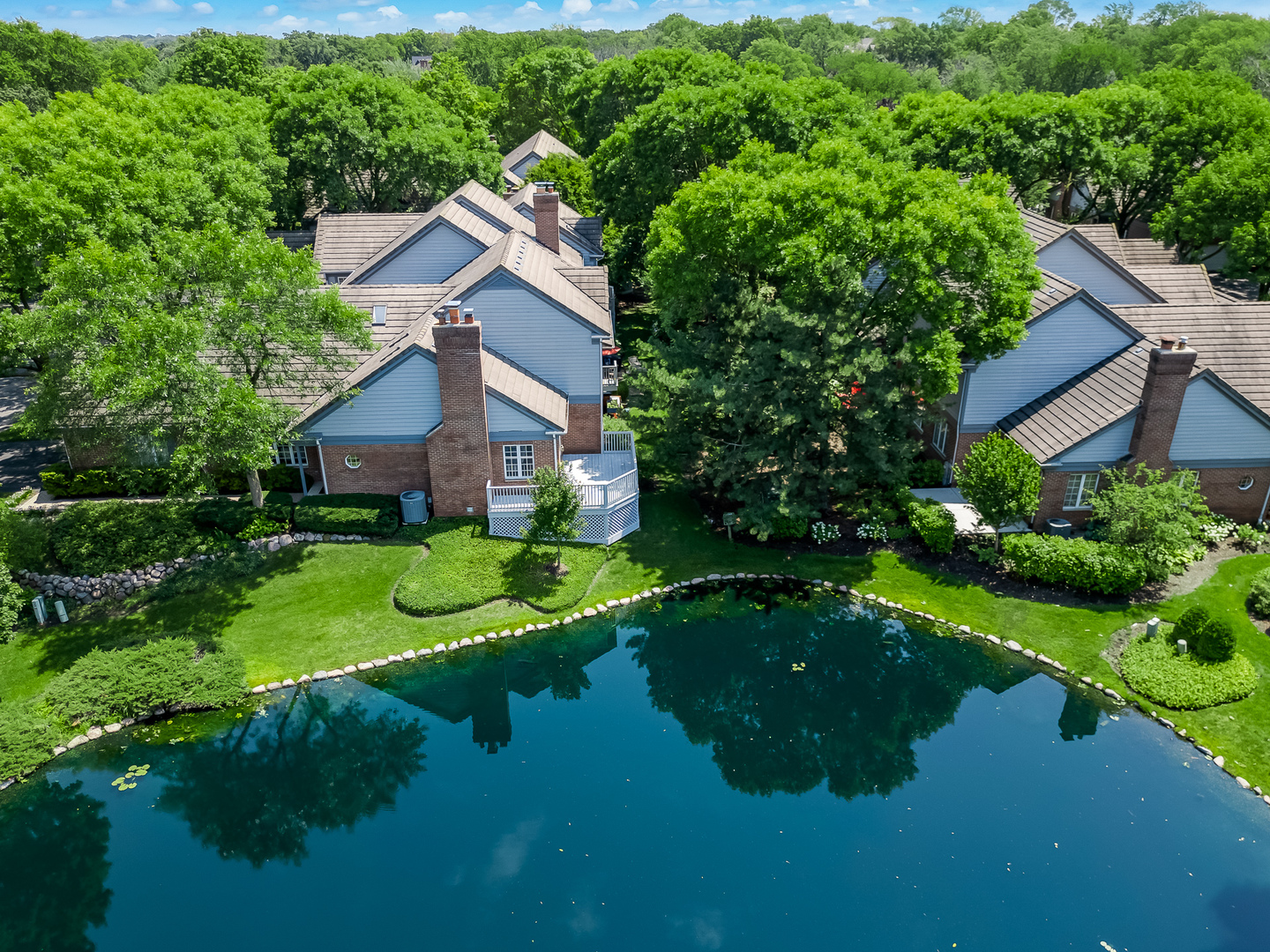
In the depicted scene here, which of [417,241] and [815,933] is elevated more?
[417,241]

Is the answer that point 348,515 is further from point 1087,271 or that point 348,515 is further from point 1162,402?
point 1087,271

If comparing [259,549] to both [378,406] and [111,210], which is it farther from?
[111,210]

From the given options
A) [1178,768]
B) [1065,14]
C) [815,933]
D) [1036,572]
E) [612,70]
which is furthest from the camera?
[1065,14]

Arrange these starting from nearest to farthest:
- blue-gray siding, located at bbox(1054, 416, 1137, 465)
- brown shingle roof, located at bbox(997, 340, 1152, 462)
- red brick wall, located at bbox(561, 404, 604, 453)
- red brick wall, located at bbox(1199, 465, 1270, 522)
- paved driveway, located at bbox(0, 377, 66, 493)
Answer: blue-gray siding, located at bbox(1054, 416, 1137, 465) → brown shingle roof, located at bbox(997, 340, 1152, 462) → red brick wall, located at bbox(1199, 465, 1270, 522) → paved driveway, located at bbox(0, 377, 66, 493) → red brick wall, located at bbox(561, 404, 604, 453)

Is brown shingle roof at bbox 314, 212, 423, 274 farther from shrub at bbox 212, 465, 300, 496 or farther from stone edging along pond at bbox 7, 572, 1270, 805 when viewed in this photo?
stone edging along pond at bbox 7, 572, 1270, 805

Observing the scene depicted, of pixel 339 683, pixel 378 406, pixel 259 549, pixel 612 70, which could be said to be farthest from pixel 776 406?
pixel 612 70

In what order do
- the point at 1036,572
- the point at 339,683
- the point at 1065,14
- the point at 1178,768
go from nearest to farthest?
the point at 1178,768 < the point at 339,683 < the point at 1036,572 < the point at 1065,14

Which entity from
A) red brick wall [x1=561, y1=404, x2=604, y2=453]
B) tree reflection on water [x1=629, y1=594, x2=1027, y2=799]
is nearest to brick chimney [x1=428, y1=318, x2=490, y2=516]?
red brick wall [x1=561, y1=404, x2=604, y2=453]
